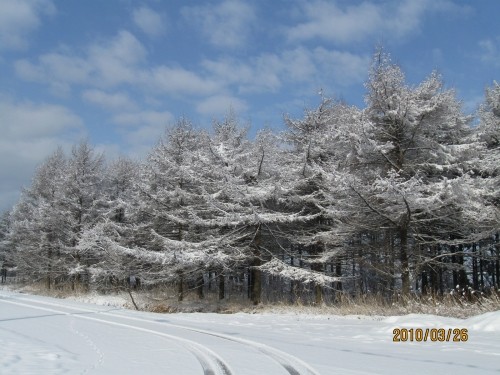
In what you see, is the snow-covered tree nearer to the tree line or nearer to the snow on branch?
the tree line

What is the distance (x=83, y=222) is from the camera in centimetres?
3256

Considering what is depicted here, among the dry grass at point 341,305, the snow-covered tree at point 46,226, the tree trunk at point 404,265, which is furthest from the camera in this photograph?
the snow-covered tree at point 46,226

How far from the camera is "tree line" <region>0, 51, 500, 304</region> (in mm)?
15234

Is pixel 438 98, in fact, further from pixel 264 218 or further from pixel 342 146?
pixel 264 218

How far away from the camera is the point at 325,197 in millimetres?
19312

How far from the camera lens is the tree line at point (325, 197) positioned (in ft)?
50.0

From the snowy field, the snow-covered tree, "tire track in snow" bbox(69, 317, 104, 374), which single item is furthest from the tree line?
"tire track in snow" bbox(69, 317, 104, 374)

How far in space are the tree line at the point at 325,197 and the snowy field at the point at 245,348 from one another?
14.9ft

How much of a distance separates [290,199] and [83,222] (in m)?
20.0
